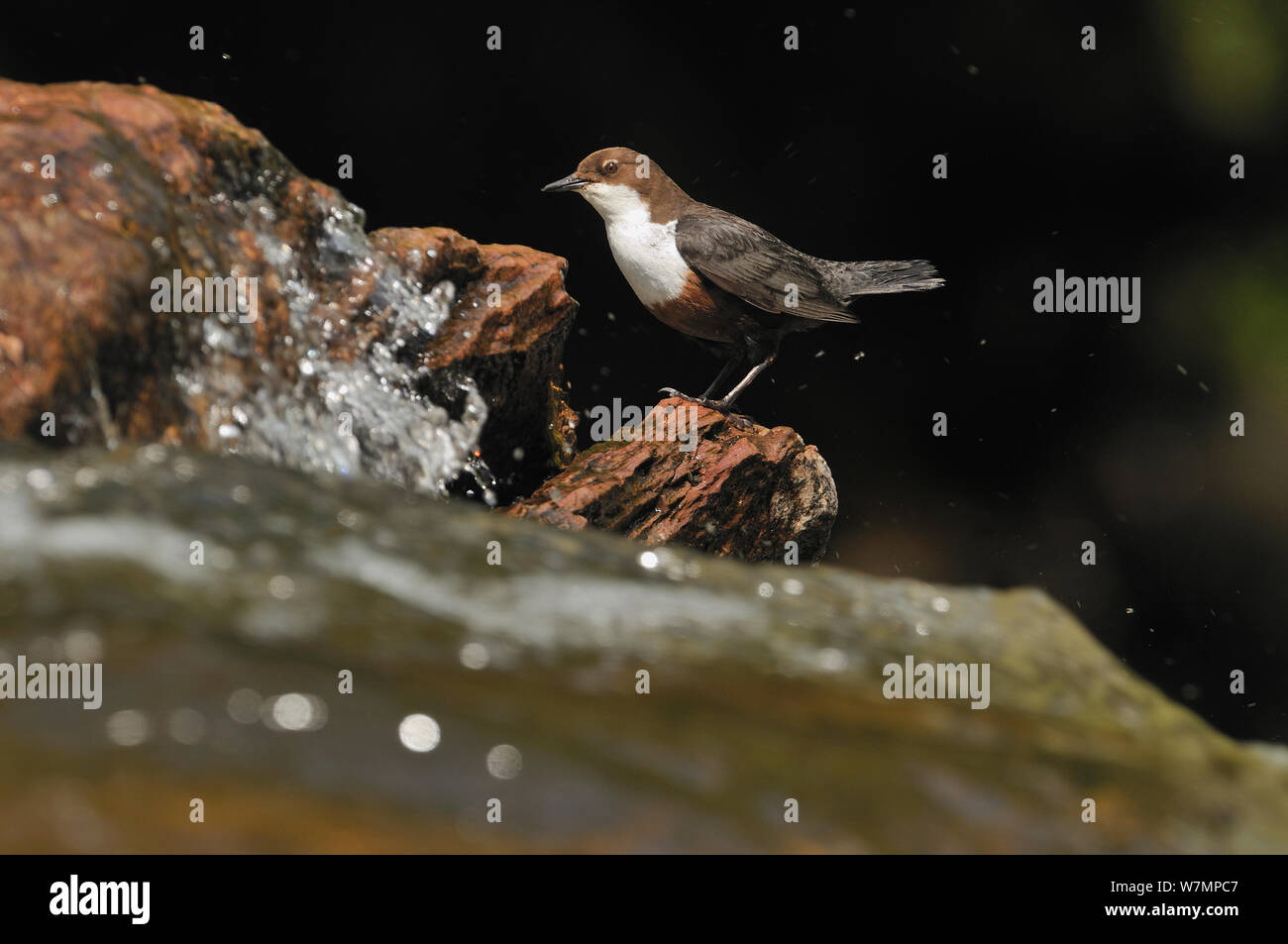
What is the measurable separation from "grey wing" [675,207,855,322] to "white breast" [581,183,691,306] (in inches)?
2.4

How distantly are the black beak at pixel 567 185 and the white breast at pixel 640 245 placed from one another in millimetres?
Result: 29

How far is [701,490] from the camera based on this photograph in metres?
4.56

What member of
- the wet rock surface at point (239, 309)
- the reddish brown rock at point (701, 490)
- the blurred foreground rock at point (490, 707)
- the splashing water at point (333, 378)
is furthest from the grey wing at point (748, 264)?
the blurred foreground rock at point (490, 707)

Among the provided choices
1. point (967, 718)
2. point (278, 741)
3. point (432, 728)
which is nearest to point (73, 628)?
point (278, 741)

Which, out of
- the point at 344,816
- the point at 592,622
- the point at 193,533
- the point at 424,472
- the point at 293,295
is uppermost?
the point at 293,295

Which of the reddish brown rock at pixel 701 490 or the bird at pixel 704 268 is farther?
the bird at pixel 704 268

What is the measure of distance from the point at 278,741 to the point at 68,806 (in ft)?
0.87

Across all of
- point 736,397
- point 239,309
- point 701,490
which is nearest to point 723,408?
point 736,397

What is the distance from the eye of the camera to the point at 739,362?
538 centimetres

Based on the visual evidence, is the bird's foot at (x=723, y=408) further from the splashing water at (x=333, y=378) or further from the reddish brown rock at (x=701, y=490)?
the splashing water at (x=333, y=378)

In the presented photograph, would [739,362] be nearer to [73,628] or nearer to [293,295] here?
[293,295]

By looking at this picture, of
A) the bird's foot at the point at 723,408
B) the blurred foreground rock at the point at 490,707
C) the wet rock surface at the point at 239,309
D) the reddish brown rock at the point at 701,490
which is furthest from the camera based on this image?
the bird's foot at the point at 723,408

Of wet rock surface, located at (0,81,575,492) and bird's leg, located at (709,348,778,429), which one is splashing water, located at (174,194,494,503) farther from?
bird's leg, located at (709,348,778,429)

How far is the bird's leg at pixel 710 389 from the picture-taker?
195 inches
